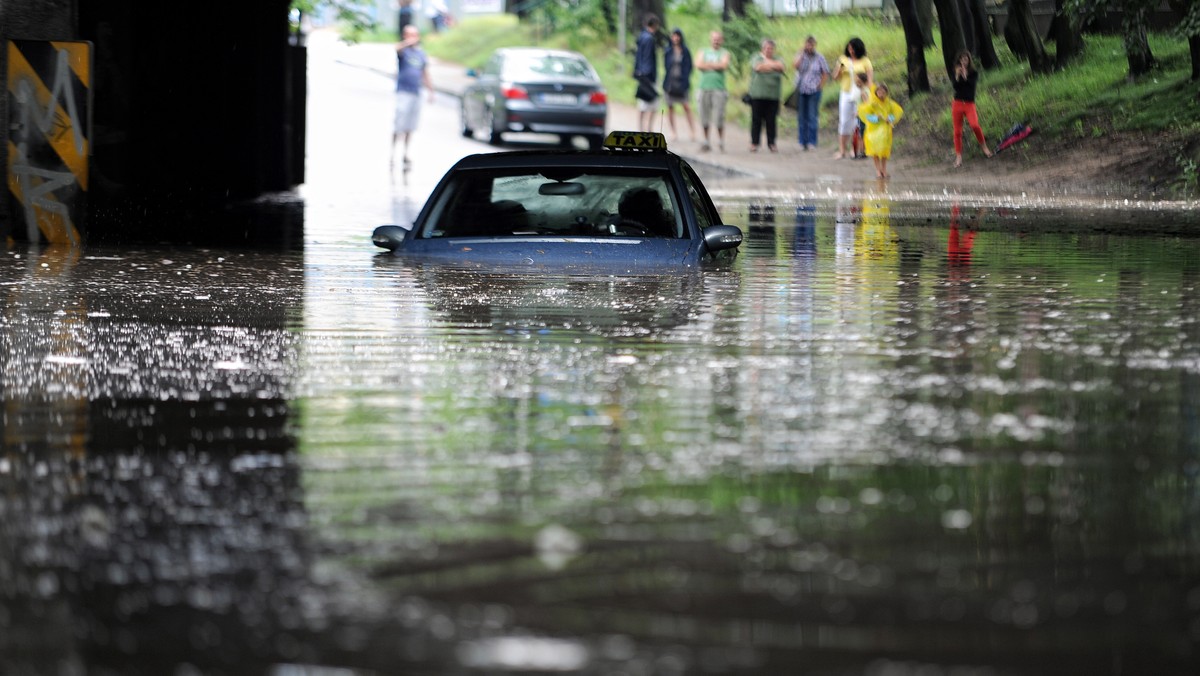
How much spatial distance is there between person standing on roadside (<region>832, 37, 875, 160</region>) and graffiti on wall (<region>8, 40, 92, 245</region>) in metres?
16.1

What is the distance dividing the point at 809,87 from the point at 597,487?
3024 centimetres

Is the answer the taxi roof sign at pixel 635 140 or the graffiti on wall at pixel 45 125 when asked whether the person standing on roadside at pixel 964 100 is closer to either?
the graffiti on wall at pixel 45 125

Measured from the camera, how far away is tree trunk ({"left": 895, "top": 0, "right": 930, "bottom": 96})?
119ft

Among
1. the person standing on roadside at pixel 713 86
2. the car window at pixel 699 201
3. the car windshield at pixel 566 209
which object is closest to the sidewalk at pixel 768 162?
the person standing on roadside at pixel 713 86

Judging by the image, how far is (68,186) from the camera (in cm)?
1561

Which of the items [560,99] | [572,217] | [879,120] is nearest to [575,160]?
[572,217]

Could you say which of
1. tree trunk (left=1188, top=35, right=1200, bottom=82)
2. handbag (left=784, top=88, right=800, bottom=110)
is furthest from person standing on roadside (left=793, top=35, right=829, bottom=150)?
tree trunk (left=1188, top=35, right=1200, bottom=82)

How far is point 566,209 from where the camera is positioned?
1237 centimetres

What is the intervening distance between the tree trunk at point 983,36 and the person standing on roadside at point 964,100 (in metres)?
5.66

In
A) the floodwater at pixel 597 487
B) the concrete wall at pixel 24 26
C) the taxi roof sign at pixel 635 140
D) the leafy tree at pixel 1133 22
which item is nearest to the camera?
the floodwater at pixel 597 487

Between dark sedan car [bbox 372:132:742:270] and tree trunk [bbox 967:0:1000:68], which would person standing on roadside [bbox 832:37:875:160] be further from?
dark sedan car [bbox 372:132:742:270]

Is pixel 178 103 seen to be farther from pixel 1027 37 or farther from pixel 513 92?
pixel 1027 37

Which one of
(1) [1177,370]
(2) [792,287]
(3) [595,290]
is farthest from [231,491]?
(2) [792,287]

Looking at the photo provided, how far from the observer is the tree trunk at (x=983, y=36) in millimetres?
36594
